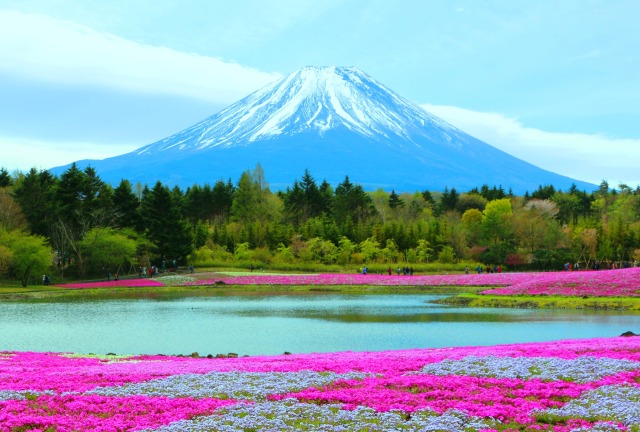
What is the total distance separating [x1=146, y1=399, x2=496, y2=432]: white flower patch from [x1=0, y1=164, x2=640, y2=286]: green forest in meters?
56.3

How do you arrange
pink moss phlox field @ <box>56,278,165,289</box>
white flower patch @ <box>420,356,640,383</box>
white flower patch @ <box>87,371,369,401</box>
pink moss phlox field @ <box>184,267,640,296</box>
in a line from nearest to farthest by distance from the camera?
white flower patch @ <box>87,371,369,401</box> → white flower patch @ <box>420,356,640,383</box> → pink moss phlox field @ <box>184,267,640,296</box> → pink moss phlox field @ <box>56,278,165,289</box>

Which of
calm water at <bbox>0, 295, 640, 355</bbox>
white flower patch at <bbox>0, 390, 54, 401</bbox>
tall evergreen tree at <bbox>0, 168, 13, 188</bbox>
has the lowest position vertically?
calm water at <bbox>0, 295, 640, 355</bbox>

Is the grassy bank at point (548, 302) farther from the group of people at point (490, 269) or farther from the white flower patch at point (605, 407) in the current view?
the white flower patch at point (605, 407)

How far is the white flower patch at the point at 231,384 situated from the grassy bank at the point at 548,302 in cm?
3270

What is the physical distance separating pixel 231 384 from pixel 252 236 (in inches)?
3244

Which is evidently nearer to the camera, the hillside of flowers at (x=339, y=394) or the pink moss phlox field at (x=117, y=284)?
the hillside of flowers at (x=339, y=394)

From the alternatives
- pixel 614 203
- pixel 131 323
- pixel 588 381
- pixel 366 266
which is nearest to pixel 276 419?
pixel 588 381

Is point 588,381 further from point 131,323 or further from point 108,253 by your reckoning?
point 108,253

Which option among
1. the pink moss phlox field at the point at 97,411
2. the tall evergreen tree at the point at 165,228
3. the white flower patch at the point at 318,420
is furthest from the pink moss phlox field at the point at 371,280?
the pink moss phlox field at the point at 97,411

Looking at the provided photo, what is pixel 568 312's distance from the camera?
42719mm

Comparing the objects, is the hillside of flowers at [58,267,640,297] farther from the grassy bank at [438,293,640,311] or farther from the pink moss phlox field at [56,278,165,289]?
the grassy bank at [438,293,640,311]

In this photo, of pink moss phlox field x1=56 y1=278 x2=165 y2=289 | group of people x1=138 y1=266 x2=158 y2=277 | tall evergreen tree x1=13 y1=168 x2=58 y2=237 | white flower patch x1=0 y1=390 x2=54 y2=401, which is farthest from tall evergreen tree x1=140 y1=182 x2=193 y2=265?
white flower patch x1=0 y1=390 x2=54 y2=401

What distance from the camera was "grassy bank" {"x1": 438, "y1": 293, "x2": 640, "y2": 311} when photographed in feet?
145

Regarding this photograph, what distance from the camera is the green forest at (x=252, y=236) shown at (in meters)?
74.7
